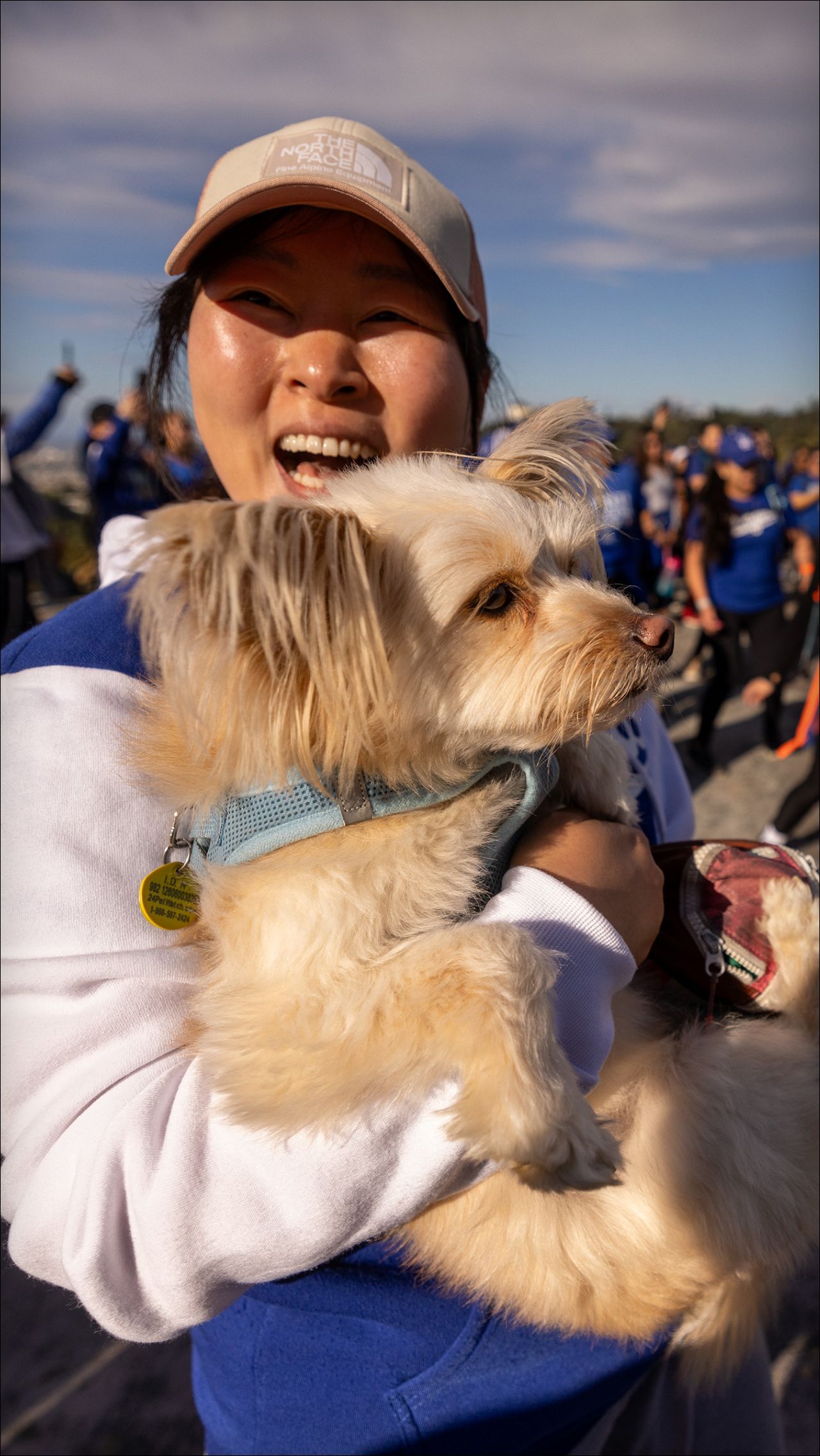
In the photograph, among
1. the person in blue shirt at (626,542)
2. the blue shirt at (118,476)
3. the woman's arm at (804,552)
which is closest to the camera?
the person in blue shirt at (626,542)

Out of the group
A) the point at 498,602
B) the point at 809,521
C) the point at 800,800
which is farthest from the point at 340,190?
the point at 809,521

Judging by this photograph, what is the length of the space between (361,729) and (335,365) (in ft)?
2.68

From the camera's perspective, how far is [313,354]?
183cm

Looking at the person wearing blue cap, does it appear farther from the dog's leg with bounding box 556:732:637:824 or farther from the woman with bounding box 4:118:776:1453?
the dog's leg with bounding box 556:732:637:824

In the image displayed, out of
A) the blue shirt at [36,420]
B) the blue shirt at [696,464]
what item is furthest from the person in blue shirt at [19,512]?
the blue shirt at [696,464]

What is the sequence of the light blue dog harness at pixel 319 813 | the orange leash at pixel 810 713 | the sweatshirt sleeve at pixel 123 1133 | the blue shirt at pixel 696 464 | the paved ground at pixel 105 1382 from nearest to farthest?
1. the sweatshirt sleeve at pixel 123 1133
2. the light blue dog harness at pixel 319 813
3. the paved ground at pixel 105 1382
4. the orange leash at pixel 810 713
5. the blue shirt at pixel 696 464

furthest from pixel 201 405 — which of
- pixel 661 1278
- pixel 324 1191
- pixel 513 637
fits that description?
pixel 661 1278

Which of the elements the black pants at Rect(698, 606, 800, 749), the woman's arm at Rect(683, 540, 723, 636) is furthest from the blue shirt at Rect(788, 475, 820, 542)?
the woman's arm at Rect(683, 540, 723, 636)

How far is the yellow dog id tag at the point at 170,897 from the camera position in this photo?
1.46m

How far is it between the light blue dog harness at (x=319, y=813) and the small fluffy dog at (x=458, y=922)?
0.08ft

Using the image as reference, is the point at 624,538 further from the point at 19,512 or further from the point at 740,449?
the point at 19,512

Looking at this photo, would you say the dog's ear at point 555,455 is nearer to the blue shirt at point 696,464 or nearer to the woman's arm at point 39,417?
the woman's arm at point 39,417

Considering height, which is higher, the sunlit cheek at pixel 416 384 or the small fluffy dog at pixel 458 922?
the sunlit cheek at pixel 416 384

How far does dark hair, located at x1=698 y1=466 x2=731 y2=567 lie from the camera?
9.03 meters
